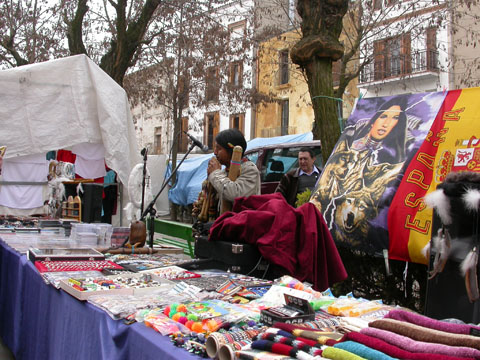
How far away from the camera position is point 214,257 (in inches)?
129

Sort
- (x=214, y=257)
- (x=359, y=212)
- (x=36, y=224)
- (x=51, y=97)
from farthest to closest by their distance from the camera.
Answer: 1. (x=51, y=97)
2. (x=36, y=224)
3. (x=359, y=212)
4. (x=214, y=257)

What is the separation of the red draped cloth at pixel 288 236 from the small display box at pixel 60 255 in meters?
1.10

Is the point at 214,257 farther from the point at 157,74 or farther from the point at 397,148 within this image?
the point at 157,74

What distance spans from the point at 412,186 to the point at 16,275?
3.27m

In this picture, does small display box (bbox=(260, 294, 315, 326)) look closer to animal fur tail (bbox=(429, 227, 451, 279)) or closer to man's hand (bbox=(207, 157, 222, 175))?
animal fur tail (bbox=(429, 227, 451, 279))

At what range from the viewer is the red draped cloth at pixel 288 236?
308 cm

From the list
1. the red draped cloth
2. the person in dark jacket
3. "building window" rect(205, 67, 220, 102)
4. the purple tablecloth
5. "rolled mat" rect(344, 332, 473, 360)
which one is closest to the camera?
"rolled mat" rect(344, 332, 473, 360)

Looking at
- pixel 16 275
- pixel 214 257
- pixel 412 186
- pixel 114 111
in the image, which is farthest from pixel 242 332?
pixel 114 111

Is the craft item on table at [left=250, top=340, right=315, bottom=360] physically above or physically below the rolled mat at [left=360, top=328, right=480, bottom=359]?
below

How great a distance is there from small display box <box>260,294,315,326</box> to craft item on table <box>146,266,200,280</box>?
3.61 ft

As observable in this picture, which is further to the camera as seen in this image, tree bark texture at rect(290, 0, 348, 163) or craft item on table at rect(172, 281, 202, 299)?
tree bark texture at rect(290, 0, 348, 163)

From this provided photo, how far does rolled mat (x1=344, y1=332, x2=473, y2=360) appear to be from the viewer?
51.0 inches

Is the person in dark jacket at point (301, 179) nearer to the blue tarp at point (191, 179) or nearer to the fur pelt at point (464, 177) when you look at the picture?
the fur pelt at point (464, 177)

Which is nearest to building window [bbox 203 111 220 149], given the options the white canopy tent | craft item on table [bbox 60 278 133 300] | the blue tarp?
the blue tarp
